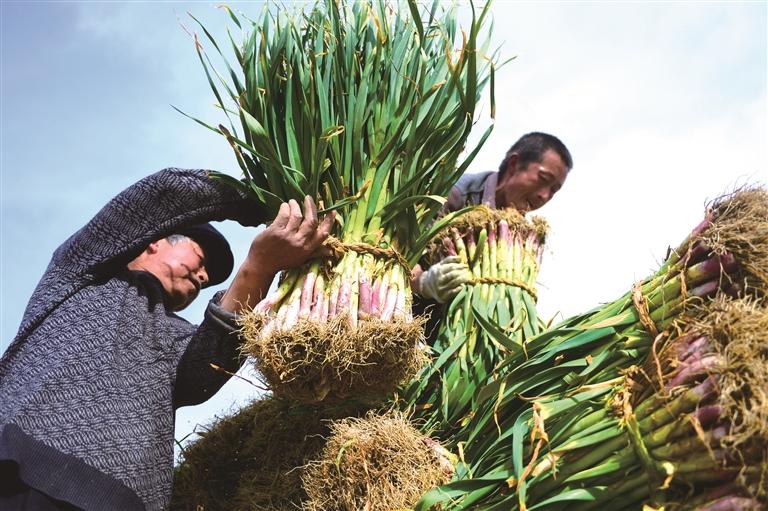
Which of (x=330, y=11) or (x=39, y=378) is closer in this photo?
(x=39, y=378)

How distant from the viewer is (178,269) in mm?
2131

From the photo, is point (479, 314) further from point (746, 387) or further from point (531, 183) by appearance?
point (531, 183)

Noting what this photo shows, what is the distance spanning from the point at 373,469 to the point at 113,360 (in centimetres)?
69

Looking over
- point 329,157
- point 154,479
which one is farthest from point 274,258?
point 154,479

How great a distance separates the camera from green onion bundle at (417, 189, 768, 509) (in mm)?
1208

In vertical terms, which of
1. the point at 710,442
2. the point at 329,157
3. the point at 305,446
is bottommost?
the point at 710,442

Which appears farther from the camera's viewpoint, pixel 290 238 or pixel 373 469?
pixel 290 238

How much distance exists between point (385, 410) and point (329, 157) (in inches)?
24.2

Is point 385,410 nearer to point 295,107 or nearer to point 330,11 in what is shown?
point 295,107

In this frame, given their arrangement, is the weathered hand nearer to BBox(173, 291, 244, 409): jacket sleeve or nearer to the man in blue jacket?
BBox(173, 291, 244, 409): jacket sleeve

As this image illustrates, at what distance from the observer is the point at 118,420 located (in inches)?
66.6

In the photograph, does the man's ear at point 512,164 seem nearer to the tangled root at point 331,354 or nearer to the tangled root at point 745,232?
the tangled root at point 331,354

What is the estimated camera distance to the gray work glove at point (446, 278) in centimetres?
199

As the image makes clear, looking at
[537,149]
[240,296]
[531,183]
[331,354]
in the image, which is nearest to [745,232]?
[331,354]
